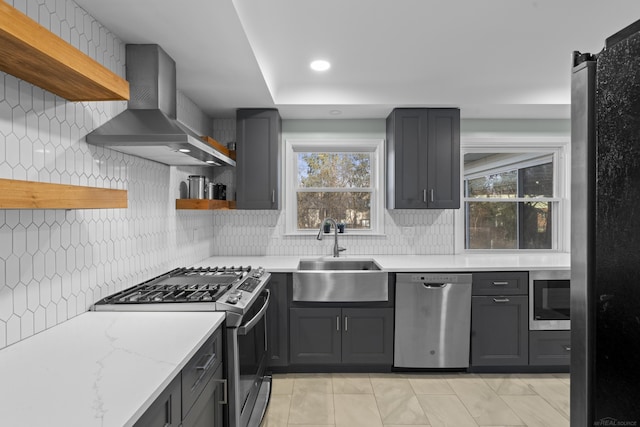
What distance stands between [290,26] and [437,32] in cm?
93

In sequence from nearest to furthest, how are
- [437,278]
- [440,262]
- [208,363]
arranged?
[208,363] < [437,278] < [440,262]

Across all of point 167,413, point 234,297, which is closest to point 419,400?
point 234,297

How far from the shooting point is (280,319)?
3.10 meters

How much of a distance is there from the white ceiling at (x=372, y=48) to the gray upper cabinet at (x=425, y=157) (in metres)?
0.17

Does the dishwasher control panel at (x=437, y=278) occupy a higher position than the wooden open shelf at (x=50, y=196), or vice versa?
the wooden open shelf at (x=50, y=196)

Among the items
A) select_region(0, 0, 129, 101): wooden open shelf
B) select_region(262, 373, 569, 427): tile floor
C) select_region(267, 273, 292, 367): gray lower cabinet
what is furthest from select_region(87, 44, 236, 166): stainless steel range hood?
select_region(262, 373, 569, 427): tile floor

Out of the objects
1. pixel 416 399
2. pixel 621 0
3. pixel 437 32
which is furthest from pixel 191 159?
pixel 621 0

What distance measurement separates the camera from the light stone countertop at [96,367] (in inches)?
37.5

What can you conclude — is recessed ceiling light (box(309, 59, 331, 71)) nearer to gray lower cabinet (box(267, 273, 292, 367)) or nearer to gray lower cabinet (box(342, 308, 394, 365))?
gray lower cabinet (box(267, 273, 292, 367))

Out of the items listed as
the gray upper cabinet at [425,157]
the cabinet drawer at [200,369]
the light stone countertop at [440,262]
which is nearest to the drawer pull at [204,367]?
the cabinet drawer at [200,369]

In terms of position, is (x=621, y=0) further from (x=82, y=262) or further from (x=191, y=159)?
(x=82, y=262)

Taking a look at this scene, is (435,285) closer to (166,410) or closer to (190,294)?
(190,294)

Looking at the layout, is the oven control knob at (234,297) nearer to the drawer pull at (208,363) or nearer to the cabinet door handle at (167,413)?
the drawer pull at (208,363)

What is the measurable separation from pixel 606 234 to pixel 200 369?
4.80ft
